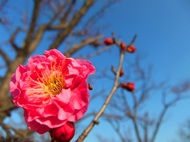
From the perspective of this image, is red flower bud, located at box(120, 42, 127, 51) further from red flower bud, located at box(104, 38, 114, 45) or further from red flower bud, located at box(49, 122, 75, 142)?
red flower bud, located at box(49, 122, 75, 142)

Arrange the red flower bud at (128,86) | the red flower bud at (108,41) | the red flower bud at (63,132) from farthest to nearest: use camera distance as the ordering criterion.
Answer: the red flower bud at (108,41) → the red flower bud at (128,86) → the red flower bud at (63,132)

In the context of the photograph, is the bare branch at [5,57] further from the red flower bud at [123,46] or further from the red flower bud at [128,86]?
the red flower bud at [128,86]

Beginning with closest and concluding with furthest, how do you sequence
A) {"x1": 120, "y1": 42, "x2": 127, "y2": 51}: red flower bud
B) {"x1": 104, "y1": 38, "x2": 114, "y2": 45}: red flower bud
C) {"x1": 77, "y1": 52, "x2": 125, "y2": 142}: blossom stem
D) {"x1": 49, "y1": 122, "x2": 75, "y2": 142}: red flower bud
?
{"x1": 49, "y1": 122, "x2": 75, "y2": 142}: red flower bud → {"x1": 77, "y1": 52, "x2": 125, "y2": 142}: blossom stem → {"x1": 120, "y1": 42, "x2": 127, "y2": 51}: red flower bud → {"x1": 104, "y1": 38, "x2": 114, "y2": 45}: red flower bud

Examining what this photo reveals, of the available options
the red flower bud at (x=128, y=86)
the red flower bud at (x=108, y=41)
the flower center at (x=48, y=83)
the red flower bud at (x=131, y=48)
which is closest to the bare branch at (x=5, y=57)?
the red flower bud at (x=108, y=41)

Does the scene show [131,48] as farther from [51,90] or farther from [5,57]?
[5,57]

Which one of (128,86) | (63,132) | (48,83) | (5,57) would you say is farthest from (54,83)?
(5,57)

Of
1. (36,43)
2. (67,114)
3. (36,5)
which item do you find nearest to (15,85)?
(67,114)

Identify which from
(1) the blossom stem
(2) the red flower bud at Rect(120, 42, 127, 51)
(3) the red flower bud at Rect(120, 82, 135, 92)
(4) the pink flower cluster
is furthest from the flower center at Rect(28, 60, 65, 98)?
(2) the red flower bud at Rect(120, 42, 127, 51)
